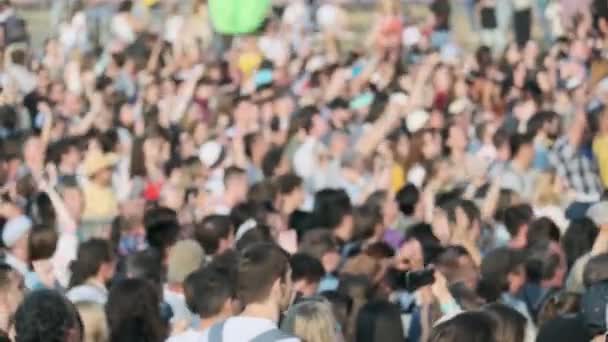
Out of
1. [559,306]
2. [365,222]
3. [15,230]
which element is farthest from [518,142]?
[559,306]

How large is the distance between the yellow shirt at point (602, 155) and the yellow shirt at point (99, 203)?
3.59 metres

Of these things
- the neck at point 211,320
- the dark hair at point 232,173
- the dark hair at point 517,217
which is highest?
the neck at point 211,320

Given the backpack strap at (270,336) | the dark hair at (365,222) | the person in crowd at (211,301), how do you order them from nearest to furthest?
the backpack strap at (270,336), the person in crowd at (211,301), the dark hair at (365,222)

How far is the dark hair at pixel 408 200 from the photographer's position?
12.0 metres

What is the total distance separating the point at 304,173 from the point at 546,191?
2.24m

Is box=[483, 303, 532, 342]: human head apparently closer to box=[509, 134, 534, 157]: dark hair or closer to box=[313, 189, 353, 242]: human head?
box=[313, 189, 353, 242]: human head

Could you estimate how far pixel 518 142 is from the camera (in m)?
13.0

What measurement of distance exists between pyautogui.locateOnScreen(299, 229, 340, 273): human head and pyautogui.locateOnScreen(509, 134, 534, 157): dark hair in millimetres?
3565

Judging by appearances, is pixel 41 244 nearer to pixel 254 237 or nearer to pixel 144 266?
pixel 144 266

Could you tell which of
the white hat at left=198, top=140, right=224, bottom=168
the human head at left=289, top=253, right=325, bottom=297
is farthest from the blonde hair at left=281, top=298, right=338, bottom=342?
the white hat at left=198, top=140, right=224, bottom=168

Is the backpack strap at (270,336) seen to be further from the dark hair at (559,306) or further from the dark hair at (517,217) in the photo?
the dark hair at (517,217)

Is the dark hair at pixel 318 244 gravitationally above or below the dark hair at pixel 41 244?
below

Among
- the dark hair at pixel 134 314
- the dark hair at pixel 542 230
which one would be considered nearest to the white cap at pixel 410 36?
the dark hair at pixel 542 230

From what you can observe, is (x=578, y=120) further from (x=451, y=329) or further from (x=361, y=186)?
(x=451, y=329)
